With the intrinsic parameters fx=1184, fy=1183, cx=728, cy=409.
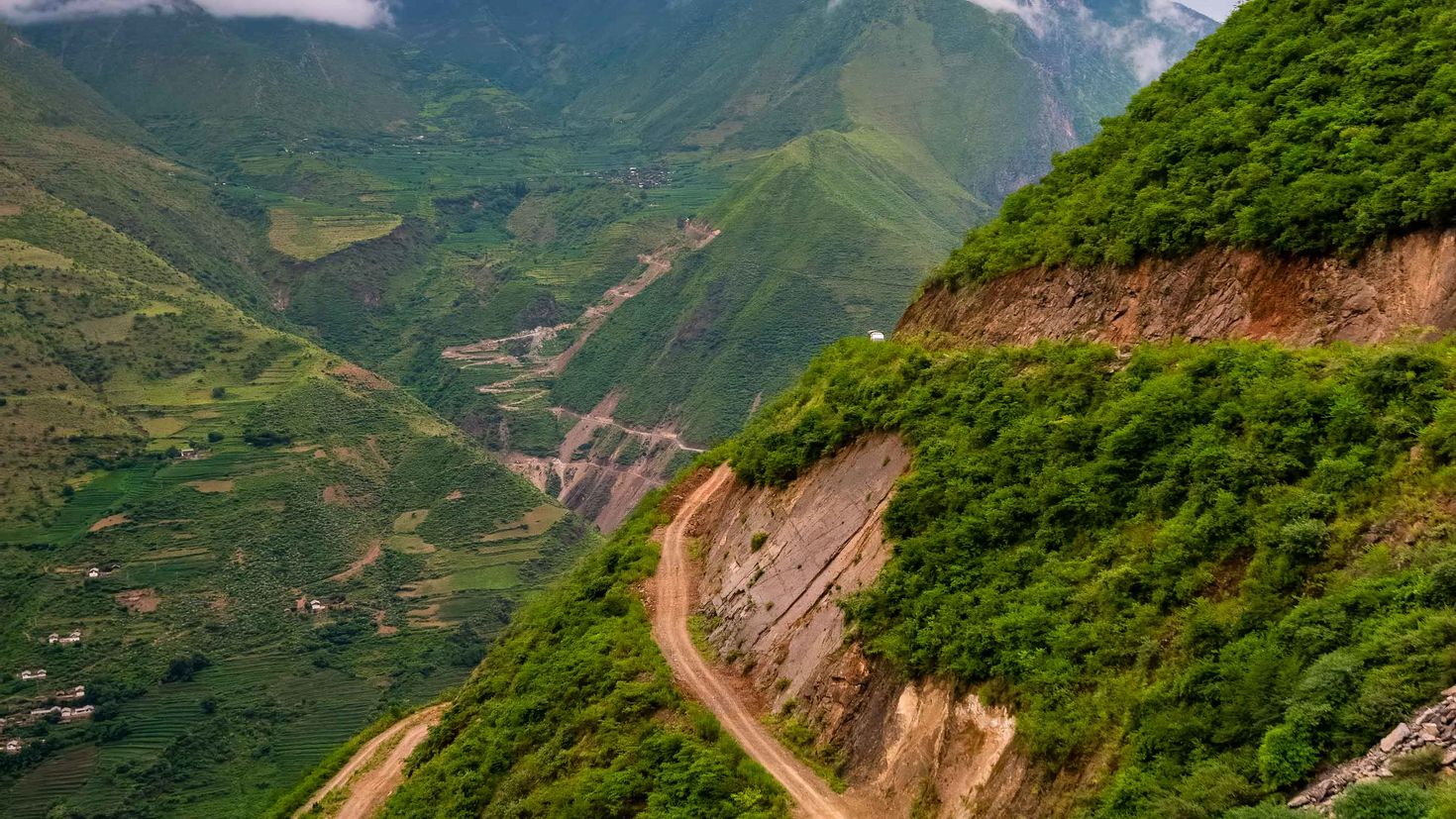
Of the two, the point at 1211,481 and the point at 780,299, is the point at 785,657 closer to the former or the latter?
the point at 1211,481

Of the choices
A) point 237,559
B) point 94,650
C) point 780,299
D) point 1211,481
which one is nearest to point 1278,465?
point 1211,481

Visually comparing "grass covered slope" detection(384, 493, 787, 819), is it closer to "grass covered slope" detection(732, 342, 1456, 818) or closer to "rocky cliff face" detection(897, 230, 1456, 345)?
"grass covered slope" detection(732, 342, 1456, 818)

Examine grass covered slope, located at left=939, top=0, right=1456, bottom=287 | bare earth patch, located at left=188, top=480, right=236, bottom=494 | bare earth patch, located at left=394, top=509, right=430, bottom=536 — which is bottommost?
bare earth patch, located at left=394, top=509, right=430, bottom=536

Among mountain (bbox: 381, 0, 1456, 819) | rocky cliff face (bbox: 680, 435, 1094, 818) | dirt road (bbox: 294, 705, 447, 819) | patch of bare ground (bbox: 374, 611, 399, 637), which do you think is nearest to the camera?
mountain (bbox: 381, 0, 1456, 819)

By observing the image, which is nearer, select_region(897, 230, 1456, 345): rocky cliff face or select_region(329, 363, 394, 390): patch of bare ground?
select_region(897, 230, 1456, 345): rocky cliff face

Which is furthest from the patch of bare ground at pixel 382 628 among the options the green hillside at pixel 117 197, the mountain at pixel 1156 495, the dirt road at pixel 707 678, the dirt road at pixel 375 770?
the green hillside at pixel 117 197

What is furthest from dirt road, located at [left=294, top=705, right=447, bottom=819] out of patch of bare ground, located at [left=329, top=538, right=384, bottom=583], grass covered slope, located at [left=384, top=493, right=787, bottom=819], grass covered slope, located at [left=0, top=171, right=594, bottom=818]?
patch of bare ground, located at [left=329, top=538, right=384, bottom=583]
